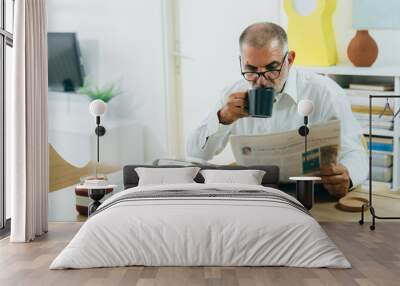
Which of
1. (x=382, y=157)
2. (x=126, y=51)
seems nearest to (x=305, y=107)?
(x=382, y=157)

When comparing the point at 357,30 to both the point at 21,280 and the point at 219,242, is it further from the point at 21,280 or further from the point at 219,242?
the point at 21,280

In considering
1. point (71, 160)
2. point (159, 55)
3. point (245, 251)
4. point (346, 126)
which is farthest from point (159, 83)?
point (245, 251)

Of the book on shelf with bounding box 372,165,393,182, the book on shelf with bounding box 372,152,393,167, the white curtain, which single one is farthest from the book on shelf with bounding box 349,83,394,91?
the white curtain

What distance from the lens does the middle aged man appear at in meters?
7.27

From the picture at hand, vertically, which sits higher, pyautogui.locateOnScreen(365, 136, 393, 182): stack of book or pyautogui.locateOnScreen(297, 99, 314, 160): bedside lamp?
pyautogui.locateOnScreen(297, 99, 314, 160): bedside lamp

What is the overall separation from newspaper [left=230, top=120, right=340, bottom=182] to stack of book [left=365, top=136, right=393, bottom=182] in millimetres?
391

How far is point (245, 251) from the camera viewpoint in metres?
4.87

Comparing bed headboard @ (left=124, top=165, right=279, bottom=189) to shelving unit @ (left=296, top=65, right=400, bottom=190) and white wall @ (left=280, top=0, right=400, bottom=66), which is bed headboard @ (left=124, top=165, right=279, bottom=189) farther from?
white wall @ (left=280, top=0, right=400, bottom=66)

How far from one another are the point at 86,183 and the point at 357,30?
3.27 meters

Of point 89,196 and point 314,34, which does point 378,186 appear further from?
point 89,196

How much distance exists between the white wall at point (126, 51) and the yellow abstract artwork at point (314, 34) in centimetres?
147

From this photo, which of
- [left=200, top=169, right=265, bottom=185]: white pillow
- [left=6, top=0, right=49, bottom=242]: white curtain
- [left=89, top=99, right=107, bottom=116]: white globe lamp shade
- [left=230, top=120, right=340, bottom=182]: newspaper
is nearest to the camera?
[left=6, top=0, right=49, bottom=242]: white curtain

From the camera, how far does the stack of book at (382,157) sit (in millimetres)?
7160

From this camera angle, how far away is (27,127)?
20.2 ft
